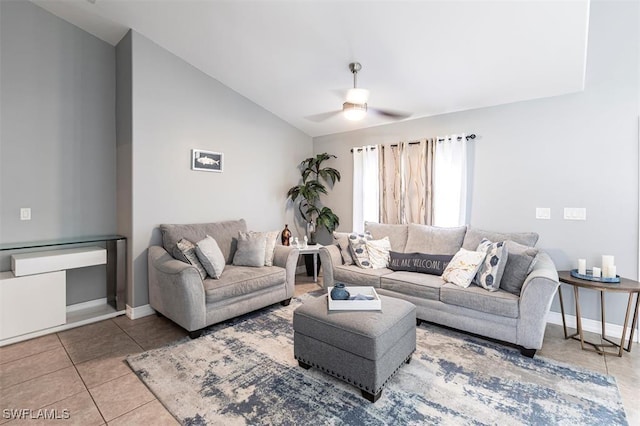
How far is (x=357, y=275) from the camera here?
354 centimetres

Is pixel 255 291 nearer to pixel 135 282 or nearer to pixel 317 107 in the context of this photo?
pixel 135 282

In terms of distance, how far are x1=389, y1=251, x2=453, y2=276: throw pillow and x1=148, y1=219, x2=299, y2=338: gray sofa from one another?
1.22 meters

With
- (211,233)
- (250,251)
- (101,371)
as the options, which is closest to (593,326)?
(250,251)

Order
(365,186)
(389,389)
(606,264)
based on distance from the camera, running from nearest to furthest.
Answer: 1. (389,389)
2. (606,264)
3. (365,186)

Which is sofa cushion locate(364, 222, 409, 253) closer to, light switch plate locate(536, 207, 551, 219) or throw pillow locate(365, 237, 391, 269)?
throw pillow locate(365, 237, 391, 269)

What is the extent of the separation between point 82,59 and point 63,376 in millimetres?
3240

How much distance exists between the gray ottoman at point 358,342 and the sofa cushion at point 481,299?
703 mm

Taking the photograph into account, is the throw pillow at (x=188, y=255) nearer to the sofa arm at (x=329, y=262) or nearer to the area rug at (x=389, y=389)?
the area rug at (x=389, y=389)

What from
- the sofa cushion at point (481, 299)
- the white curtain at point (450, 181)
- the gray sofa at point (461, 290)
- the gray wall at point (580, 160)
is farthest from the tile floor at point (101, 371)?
the white curtain at point (450, 181)

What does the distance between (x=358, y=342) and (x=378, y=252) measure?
191cm

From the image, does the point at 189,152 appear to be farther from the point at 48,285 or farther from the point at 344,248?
the point at 344,248

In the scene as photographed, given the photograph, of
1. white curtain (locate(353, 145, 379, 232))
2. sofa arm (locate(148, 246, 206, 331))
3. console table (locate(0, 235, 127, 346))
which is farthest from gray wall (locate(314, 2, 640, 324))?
console table (locate(0, 235, 127, 346))

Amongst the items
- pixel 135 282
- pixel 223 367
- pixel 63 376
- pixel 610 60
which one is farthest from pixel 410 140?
pixel 63 376

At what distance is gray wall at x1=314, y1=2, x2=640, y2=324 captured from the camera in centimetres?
277
